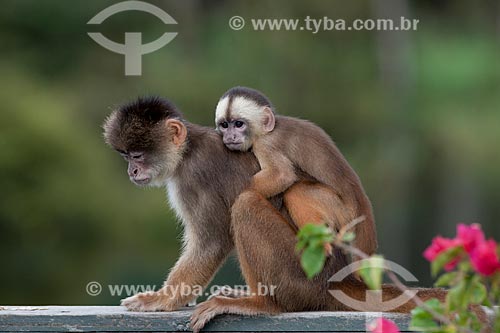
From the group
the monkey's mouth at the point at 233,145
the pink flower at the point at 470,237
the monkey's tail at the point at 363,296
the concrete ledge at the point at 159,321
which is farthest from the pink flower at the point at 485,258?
the monkey's mouth at the point at 233,145

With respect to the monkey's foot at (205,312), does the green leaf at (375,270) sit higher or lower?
higher

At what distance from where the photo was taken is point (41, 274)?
728 inches

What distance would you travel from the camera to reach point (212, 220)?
221 inches

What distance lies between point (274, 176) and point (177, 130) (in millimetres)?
566

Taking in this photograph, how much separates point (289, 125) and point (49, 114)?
1320 cm

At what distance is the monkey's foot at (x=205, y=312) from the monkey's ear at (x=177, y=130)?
879mm

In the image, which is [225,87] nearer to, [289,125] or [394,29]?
[394,29]

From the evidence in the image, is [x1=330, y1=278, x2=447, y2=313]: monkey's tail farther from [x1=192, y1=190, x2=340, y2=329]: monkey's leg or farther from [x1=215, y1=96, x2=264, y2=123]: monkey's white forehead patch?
[x1=215, y1=96, x2=264, y2=123]: monkey's white forehead patch

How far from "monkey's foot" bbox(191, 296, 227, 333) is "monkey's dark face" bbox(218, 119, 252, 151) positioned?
2.82ft

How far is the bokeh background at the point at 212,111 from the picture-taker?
725 inches

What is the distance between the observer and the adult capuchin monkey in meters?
5.41

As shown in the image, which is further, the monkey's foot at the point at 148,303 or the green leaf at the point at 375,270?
the monkey's foot at the point at 148,303

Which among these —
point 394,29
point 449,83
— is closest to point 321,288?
point 449,83

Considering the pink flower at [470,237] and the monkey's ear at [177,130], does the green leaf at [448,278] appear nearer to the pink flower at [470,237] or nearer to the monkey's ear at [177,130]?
the pink flower at [470,237]
